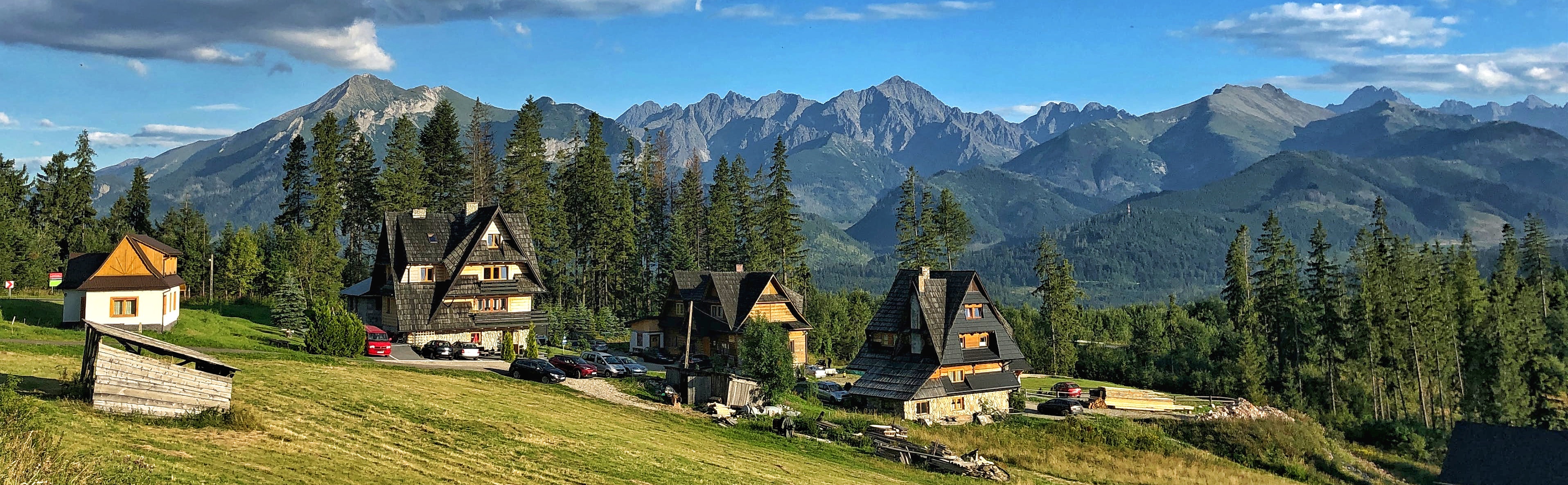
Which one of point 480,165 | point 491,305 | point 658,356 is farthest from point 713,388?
point 480,165

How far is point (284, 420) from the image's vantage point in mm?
27156

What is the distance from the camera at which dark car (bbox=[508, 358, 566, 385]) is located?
170 feet

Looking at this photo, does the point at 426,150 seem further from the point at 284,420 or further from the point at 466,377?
the point at 284,420

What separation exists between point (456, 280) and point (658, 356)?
19122mm

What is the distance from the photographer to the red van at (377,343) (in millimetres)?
57875

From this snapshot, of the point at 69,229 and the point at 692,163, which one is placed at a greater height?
the point at 692,163

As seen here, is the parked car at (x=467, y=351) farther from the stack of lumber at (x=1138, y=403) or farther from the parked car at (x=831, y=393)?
the stack of lumber at (x=1138, y=403)

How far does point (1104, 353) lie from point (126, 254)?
94660mm

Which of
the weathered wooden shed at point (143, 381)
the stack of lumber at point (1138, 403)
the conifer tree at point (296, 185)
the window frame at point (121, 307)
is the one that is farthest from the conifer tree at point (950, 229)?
the weathered wooden shed at point (143, 381)

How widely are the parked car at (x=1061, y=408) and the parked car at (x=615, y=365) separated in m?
29.4

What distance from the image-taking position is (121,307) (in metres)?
58.4

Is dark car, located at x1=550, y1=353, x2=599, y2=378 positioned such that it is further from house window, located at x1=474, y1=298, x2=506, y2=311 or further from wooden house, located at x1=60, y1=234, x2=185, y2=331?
wooden house, located at x1=60, y1=234, x2=185, y2=331

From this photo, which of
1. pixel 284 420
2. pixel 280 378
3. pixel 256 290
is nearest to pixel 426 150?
pixel 256 290

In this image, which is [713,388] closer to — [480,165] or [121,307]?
[121,307]
